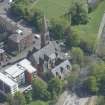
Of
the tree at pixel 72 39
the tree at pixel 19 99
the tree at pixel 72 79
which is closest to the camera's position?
the tree at pixel 19 99

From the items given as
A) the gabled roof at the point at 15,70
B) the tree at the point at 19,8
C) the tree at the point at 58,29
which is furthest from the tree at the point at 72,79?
the tree at the point at 19,8

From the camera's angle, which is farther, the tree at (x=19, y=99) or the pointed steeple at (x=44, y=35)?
the pointed steeple at (x=44, y=35)

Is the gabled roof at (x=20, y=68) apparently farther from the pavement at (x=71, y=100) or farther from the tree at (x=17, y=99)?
the pavement at (x=71, y=100)

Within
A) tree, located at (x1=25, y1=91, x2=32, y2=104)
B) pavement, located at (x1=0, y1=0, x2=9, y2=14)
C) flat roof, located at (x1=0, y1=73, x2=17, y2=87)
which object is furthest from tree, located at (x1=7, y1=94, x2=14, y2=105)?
pavement, located at (x1=0, y1=0, x2=9, y2=14)

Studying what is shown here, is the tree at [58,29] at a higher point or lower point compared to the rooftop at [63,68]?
higher

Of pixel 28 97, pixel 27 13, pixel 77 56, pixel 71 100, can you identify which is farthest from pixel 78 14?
pixel 28 97

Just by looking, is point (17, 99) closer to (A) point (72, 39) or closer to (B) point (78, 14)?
(A) point (72, 39)
